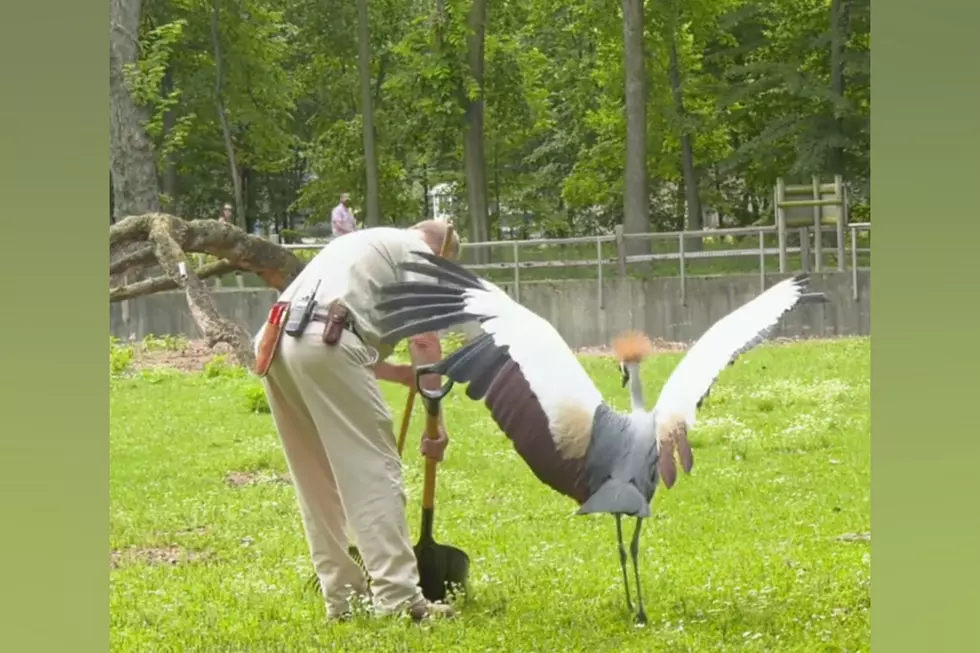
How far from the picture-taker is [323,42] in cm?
482

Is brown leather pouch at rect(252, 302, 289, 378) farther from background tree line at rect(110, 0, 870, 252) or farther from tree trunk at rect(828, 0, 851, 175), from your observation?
tree trunk at rect(828, 0, 851, 175)

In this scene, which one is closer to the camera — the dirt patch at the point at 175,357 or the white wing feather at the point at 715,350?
the white wing feather at the point at 715,350

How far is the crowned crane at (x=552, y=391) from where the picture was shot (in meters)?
4.02

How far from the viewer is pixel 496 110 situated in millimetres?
4633

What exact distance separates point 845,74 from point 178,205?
2.01 meters

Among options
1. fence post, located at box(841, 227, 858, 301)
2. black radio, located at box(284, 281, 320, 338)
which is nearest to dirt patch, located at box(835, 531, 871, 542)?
fence post, located at box(841, 227, 858, 301)

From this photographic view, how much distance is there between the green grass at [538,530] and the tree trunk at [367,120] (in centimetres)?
60

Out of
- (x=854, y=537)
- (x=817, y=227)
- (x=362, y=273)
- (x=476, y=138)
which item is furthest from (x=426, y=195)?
(x=854, y=537)

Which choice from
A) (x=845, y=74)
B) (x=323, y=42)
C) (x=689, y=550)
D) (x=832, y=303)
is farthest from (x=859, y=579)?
(x=323, y=42)

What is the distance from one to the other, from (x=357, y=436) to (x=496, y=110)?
113cm

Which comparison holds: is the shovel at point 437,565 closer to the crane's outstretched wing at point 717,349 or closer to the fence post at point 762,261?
the crane's outstretched wing at point 717,349

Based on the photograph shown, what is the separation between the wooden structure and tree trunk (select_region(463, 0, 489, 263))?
83 cm
